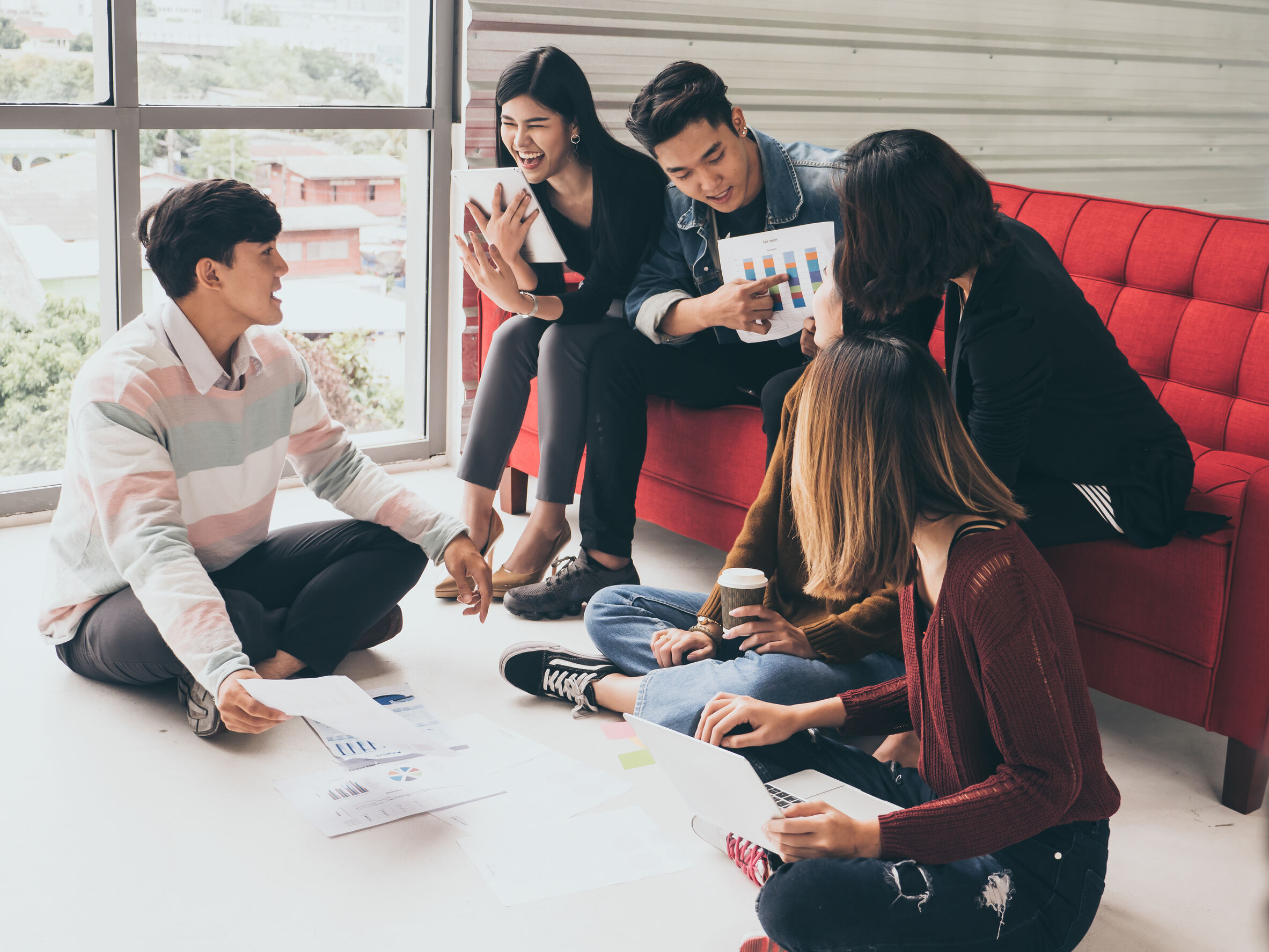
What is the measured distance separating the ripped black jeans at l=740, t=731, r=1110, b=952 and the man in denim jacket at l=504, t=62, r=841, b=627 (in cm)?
122

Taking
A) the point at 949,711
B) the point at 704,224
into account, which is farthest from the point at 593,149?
the point at 949,711

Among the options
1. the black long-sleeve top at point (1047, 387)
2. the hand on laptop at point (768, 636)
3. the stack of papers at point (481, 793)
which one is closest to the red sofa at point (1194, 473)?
the black long-sleeve top at point (1047, 387)

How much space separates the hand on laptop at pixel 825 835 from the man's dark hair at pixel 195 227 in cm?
133

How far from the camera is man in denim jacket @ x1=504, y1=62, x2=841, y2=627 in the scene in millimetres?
2455

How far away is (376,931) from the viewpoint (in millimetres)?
1524

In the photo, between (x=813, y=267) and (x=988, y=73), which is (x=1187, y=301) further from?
(x=988, y=73)

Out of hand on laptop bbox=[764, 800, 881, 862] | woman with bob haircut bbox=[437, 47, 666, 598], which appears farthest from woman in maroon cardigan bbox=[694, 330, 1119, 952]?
woman with bob haircut bbox=[437, 47, 666, 598]

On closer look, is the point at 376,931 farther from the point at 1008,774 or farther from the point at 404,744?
the point at 1008,774

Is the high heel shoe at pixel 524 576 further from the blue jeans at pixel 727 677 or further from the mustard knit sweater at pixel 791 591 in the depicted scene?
the mustard knit sweater at pixel 791 591

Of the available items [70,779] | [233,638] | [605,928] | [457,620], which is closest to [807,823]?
[605,928]

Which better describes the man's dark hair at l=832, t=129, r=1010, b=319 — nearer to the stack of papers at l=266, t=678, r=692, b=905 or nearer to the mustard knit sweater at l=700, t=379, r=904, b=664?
the mustard knit sweater at l=700, t=379, r=904, b=664

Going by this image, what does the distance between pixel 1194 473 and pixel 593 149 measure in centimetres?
143

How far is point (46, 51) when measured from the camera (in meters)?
2.83

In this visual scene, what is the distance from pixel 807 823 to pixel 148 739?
123cm
